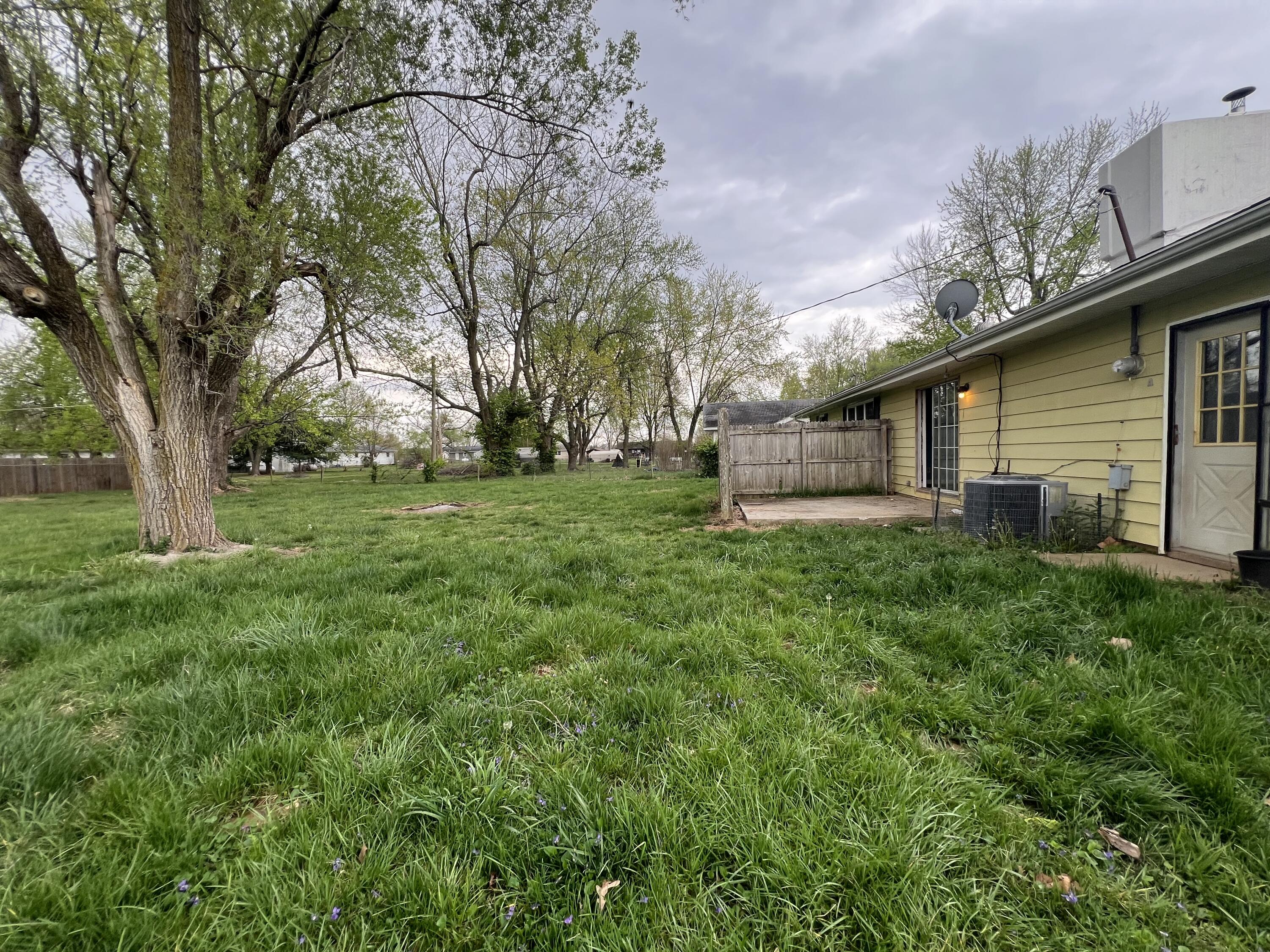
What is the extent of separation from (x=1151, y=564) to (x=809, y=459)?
5830 millimetres

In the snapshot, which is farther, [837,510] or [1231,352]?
[837,510]

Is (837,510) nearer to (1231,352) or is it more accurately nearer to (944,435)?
(944,435)

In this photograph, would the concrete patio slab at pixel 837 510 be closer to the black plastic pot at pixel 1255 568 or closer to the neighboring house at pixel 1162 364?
the neighboring house at pixel 1162 364

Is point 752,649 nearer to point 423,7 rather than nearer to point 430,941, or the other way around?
point 430,941

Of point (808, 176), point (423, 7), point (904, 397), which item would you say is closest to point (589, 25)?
point (423, 7)

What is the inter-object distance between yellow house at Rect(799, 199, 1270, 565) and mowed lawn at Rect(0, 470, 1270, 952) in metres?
1.46

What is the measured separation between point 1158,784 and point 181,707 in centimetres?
354

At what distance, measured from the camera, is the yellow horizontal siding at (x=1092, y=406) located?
4102 mm

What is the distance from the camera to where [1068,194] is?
12656 millimetres

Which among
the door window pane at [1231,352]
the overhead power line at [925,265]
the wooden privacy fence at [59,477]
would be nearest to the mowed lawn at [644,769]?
the door window pane at [1231,352]

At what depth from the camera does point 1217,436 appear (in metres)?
3.79

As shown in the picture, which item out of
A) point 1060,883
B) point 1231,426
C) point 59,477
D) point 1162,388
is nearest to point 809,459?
point 1162,388

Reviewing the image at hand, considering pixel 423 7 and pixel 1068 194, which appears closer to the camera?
pixel 423 7

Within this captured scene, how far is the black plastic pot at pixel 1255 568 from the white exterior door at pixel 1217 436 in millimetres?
678
